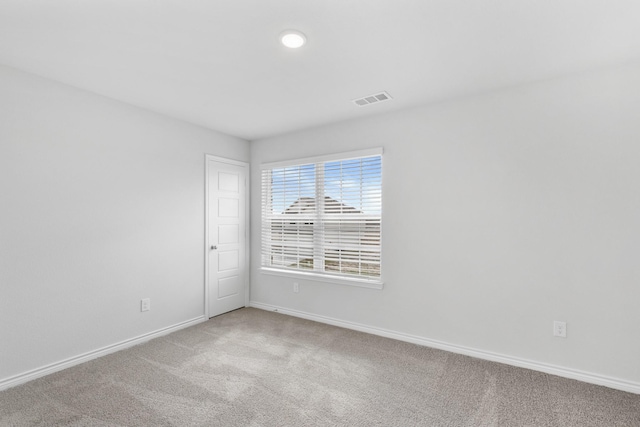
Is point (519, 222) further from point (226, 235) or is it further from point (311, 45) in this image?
point (226, 235)

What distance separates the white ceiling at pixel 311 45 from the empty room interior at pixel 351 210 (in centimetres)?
2

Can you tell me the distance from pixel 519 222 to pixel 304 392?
90.6 inches

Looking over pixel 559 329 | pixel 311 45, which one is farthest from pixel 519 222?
pixel 311 45

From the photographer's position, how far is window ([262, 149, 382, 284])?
342 centimetres

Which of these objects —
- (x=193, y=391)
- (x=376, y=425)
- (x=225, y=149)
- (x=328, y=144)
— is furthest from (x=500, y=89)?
(x=193, y=391)

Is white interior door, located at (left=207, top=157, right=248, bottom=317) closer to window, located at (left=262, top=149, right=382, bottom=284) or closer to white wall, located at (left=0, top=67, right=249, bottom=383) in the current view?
white wall, located at (left=0, top=67, right=249, bottom=383)

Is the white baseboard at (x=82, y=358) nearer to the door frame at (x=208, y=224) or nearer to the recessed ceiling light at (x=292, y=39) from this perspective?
the door frame at (x=208, y=224)

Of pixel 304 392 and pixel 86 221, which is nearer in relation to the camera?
pixel 304 392

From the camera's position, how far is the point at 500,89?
2688 millimetres

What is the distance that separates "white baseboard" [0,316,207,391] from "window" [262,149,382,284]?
147 centimetres

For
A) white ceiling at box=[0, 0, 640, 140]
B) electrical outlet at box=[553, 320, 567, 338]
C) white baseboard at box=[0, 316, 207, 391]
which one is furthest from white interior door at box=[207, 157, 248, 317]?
electrical outlet at box=[553, 320, 567, 338]

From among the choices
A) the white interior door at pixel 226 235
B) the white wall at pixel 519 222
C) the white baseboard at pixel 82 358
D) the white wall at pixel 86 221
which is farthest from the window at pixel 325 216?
the white baseboard at pixel 82 358

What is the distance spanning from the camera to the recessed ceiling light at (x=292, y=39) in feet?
6.22

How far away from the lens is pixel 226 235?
4.09 metres
